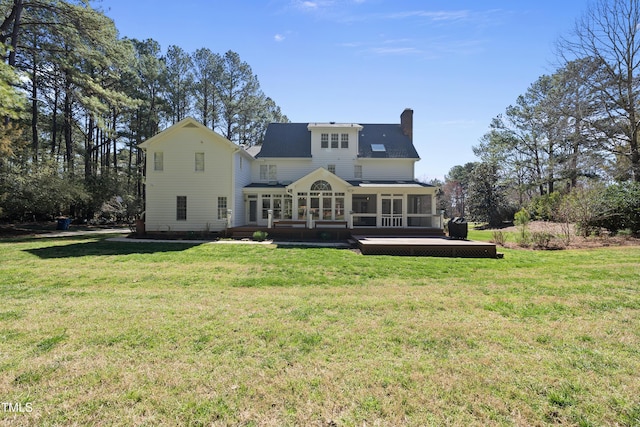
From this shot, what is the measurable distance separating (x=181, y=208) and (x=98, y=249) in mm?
7097

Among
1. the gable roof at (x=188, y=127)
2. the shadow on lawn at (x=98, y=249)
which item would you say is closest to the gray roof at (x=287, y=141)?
the gable roof at (x=188, y=127)

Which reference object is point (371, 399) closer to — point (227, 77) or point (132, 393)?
point (132, 393)

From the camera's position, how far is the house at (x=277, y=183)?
18812 mm

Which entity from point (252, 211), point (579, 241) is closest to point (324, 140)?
point (252, 211)

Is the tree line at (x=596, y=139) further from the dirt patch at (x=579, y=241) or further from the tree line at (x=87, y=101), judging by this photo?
the tree line at (x=87, y=101)

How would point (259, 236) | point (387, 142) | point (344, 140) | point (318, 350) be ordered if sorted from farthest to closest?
1. point (387, 142)
2. point (344, 140)
3. point (259, 236)
4. point (318, 350)

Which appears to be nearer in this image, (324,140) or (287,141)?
(324,140)

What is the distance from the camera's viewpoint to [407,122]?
972 inches

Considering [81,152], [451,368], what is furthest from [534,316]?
[81,152]

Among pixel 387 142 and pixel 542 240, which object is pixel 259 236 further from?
pixel 387 142

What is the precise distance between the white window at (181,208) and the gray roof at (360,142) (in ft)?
20.1

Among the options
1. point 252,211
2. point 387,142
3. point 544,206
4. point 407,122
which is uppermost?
point 407,122

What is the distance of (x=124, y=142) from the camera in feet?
104

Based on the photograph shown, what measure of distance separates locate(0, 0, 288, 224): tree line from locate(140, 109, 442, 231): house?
5108mm
